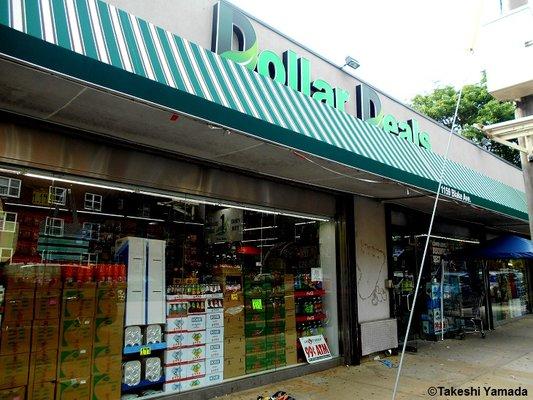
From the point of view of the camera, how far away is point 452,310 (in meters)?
11.5

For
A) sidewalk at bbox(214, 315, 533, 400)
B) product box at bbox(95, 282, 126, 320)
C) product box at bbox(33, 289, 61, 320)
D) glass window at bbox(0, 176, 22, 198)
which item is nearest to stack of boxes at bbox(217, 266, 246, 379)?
sidewalk at bbox(214, 315, 533, 400)

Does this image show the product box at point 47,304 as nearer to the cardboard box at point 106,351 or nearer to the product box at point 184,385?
the cardboard box at point 106,351

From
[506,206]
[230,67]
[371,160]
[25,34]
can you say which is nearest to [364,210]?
[371,160]

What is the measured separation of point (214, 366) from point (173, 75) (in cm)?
420

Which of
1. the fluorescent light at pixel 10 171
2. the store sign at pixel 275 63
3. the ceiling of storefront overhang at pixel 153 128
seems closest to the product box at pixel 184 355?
the ceiling of storefront overhang at pixel 153 128

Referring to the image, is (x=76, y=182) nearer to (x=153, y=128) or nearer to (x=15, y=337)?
(x=153, y=128)

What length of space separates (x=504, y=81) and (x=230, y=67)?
3494mm

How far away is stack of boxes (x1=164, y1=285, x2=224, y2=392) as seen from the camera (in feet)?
19.3

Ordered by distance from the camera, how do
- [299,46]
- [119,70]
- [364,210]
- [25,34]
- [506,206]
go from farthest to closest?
[506,206] → [364,210] → [299,46] → [119,70] → [25,34]

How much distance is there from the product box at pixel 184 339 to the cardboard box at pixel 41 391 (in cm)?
152

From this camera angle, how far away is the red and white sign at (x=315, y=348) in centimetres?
750

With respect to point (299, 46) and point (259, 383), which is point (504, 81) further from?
point (259, 383)

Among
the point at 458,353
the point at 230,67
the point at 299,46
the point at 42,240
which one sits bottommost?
the point at 458,353

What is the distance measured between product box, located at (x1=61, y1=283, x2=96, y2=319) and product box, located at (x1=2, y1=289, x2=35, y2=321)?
1.19ft
